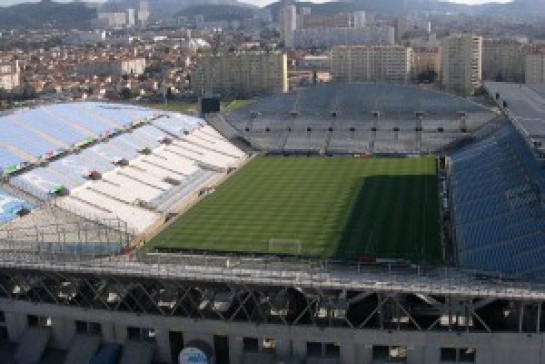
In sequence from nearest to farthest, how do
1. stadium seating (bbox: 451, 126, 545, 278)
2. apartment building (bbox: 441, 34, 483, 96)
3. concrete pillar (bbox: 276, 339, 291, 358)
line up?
concrete pillar (bbox: 276, 339, 291, 358)
stadium seating (bbox: 451, 126, 545, 278)
apartment building (bbox: 441, 34, 483, 96)

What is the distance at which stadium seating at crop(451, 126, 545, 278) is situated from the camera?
94.0 ft

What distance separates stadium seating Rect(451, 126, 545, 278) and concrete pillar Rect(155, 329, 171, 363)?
45.3 feet

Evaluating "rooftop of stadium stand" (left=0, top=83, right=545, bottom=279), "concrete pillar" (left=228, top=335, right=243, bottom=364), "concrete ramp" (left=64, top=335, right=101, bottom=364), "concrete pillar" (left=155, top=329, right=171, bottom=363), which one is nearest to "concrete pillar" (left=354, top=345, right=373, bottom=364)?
"concrete pillar" (left=228, top=335, right=243, bottom=364)

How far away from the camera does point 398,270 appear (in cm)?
3144

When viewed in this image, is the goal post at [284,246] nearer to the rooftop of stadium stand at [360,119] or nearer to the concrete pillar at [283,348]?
the concrete pillar at [283,348]

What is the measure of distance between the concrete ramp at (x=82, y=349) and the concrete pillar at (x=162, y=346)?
2601 mm

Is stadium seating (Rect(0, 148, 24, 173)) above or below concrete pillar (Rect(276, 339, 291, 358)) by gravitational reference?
above

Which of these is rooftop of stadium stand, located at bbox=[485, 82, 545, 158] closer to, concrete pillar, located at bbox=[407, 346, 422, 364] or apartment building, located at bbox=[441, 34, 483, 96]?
concrete pillar, located at bbox=[407, 346, 422, 364]

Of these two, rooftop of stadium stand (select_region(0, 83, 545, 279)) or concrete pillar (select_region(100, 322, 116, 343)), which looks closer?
concrete pillar (select_region(100, 322, 116, 343))

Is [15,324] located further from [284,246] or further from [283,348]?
[284,246]

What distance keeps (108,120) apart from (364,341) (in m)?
39.4

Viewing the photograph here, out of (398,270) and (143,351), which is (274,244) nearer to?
(398,270)

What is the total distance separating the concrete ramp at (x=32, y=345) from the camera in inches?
1118

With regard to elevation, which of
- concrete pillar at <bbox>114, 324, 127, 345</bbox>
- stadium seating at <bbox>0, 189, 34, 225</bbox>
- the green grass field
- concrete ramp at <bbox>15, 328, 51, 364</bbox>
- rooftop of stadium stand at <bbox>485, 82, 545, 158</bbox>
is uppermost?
rooftop of stadium stand at <bbox>485, 82, 545, 158</bbox>
